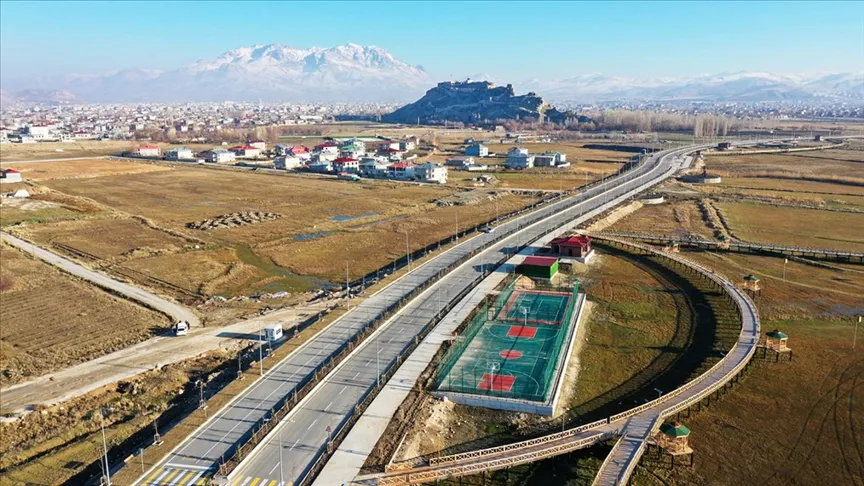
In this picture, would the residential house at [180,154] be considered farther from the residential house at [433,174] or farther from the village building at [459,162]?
the residential house at [433,174]

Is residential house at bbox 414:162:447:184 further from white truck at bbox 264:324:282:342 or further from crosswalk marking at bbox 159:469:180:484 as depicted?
crosswalk marking at bbox 159:469:180:484

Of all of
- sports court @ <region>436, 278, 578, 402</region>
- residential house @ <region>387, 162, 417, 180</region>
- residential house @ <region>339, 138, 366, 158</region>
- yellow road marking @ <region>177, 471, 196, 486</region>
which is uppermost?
residential house @ <region>339, 138, 366, 158</region>

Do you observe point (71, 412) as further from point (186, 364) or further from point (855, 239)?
point (855, 239)

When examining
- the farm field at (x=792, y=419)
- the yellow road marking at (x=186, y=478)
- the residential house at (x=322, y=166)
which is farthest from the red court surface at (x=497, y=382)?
the residential house at (x=322, y=166)

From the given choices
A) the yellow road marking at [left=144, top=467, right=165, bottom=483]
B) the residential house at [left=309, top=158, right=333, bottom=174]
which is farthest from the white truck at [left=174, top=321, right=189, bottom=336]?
the residential house at [left=309, top=158, right=333, bottom=174]

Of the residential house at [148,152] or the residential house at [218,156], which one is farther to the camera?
the residential house at [148,152]
